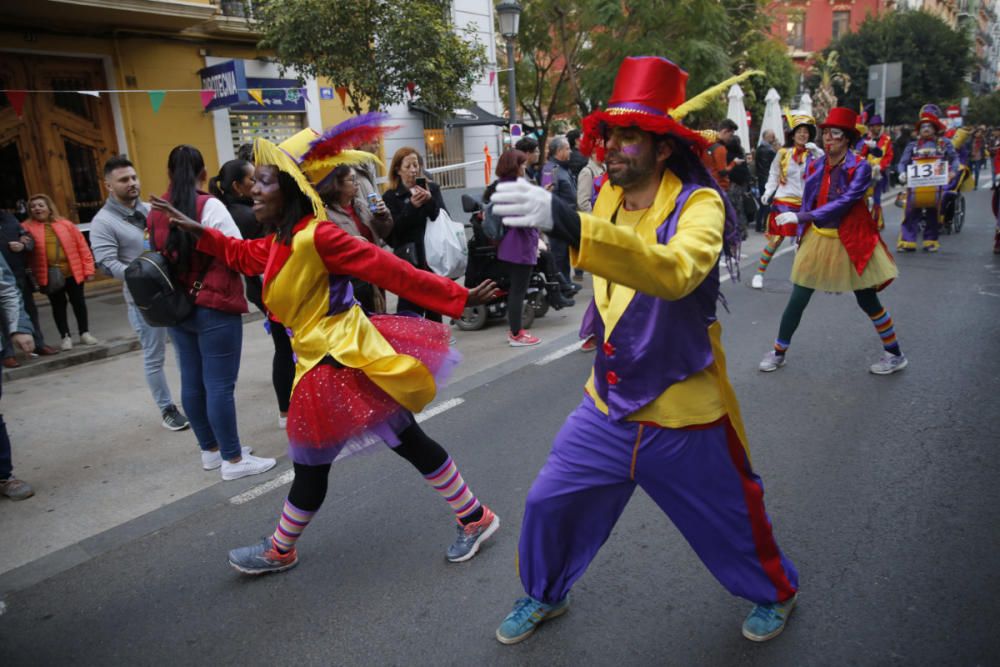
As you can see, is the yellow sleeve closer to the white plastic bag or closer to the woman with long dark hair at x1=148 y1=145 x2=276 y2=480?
the woman with long dark hair at x1=148 y1=145 x2=276 y2=480

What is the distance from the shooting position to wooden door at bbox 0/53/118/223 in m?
10.3

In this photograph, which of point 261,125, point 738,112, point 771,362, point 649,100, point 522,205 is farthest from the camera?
point 738,112

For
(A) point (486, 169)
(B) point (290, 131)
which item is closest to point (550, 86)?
(A) point (486, 169)

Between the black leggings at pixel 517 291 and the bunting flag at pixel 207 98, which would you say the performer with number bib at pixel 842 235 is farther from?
the bunting flag at pixel 207 98

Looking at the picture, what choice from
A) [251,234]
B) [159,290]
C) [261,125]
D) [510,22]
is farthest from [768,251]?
[261,125]

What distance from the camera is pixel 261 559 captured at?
10.2 ft

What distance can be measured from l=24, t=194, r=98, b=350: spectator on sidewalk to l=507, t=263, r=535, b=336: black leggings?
4272mm

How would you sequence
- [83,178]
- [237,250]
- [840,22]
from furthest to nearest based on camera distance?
[840,22], [83,178], [237,250]

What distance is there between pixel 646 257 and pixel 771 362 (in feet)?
14.0

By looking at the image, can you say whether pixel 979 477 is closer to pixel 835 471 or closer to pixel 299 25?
pixel 835 471

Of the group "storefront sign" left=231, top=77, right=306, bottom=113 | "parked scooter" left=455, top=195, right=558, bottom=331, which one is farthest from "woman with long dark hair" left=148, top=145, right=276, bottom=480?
"storefront sign" left=231, top=77, right=306, bottom=113

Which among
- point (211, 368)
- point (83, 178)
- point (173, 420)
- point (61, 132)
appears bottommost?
point (173, 420)

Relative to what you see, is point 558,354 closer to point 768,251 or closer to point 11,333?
point 768,251

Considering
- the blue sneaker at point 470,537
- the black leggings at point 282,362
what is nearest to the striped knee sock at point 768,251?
the black leggings at point 282,362
